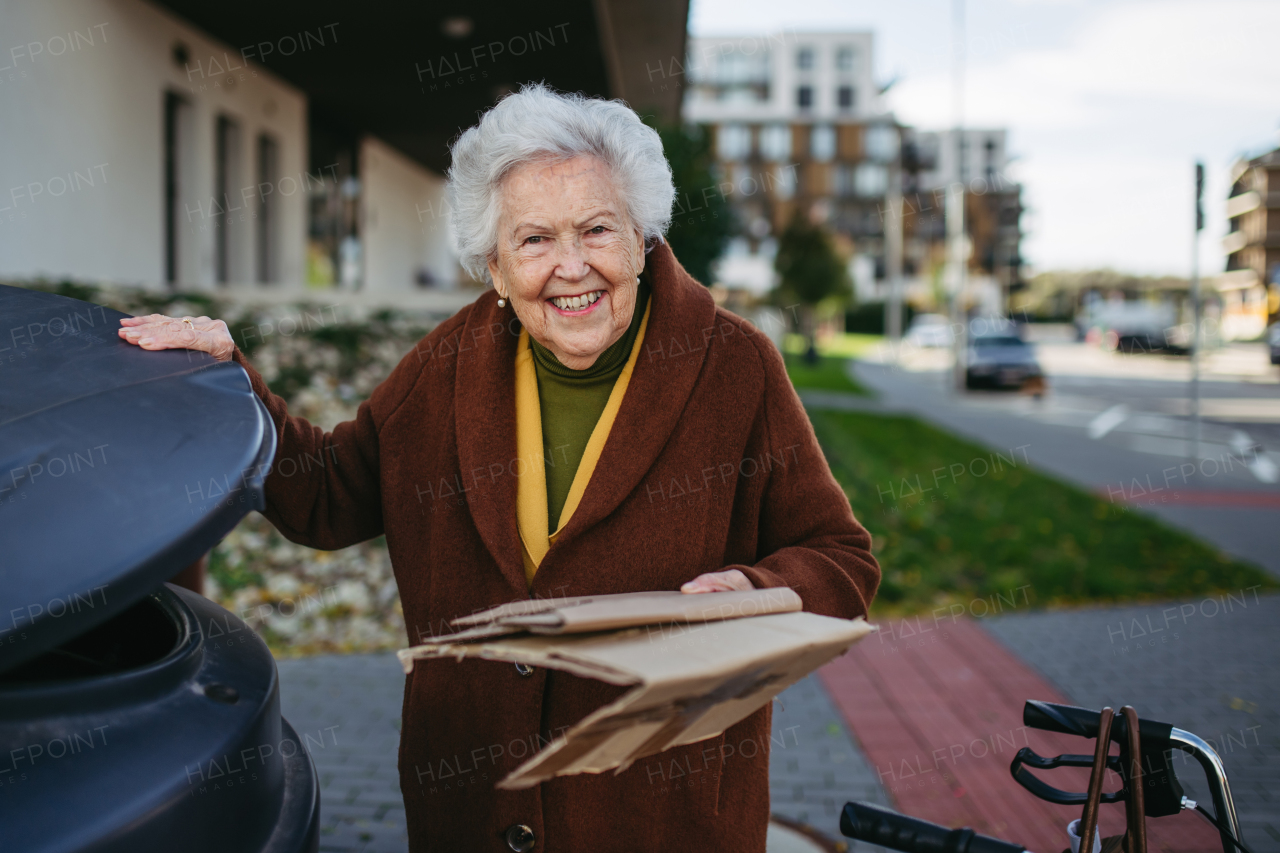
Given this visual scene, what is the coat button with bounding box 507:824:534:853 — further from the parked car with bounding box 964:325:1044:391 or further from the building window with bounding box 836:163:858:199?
the building window with bounding box 836:163:858:199

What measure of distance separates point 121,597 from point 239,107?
41.2 feet

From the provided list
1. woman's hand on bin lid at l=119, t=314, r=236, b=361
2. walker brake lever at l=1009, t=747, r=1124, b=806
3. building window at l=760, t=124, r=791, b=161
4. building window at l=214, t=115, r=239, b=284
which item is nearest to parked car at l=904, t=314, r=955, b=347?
building window at l=760, t=124, r=791, b=161

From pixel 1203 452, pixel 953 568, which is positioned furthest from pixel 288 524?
pixel 1203 452

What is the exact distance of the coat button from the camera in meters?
1.81

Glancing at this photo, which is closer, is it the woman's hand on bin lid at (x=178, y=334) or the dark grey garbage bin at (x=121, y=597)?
the dark grey garbage bin at (x=121, y=597)

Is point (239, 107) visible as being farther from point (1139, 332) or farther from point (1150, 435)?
point (1139, 332)

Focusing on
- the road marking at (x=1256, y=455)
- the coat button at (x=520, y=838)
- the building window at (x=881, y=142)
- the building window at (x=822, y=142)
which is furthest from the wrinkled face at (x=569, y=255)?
the building window at (x=881, y=142)

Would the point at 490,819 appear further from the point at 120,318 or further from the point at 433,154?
the point at 433,154

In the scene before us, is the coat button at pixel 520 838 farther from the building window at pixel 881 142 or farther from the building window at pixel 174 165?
the building window at pixel 881 142

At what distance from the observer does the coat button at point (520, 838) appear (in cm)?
181

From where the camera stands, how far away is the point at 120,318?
1.67 metres

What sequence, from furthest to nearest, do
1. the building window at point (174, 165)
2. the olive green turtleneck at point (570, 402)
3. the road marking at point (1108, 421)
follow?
the road marking at point (1108, 421)
the building window at point (174, 165)
the olive green turtleneck at point (570, 402)

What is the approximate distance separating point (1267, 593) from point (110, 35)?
35.7ft

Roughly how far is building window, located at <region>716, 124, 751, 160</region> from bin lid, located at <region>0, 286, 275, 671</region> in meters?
67.4
